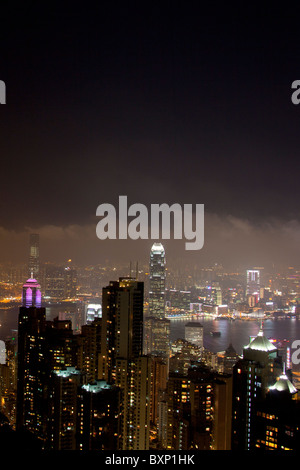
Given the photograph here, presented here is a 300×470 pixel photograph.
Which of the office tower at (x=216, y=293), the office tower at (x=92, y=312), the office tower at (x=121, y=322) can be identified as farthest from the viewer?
the office tower at (x=216, y=293)

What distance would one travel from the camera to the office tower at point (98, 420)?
3240 millimetres

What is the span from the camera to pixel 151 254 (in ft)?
19.9

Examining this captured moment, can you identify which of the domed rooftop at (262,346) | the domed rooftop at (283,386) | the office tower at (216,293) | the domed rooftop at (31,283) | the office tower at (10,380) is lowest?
the office tower at (10,380)

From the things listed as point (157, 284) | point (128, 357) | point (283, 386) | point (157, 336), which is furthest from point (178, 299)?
point (283, 386)

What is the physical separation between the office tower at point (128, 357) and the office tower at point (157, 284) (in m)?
1.35

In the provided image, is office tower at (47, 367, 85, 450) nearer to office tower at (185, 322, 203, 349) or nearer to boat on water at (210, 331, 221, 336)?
office tower at (185, 322, 203, 349)

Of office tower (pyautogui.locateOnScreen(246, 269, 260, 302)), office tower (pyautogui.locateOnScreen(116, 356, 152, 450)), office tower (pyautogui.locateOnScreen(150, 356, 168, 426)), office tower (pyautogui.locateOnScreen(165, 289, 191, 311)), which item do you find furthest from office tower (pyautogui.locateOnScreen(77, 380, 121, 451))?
office tower (pyautogui.locateOnScreen(165, 289, 191, 311))

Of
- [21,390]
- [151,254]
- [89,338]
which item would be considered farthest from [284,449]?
[151,254]

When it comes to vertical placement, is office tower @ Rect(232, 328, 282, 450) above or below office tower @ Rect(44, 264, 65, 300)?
below

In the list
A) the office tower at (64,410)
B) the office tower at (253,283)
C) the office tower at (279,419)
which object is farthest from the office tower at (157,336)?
the office tower at (279,419)

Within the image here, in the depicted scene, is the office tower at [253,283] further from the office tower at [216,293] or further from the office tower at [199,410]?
the office tower at [199,410]

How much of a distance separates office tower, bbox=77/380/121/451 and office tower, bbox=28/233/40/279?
2217 mm

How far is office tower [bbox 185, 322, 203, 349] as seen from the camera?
7.78 metres

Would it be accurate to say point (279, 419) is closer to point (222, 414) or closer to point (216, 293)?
point (222, 414)
